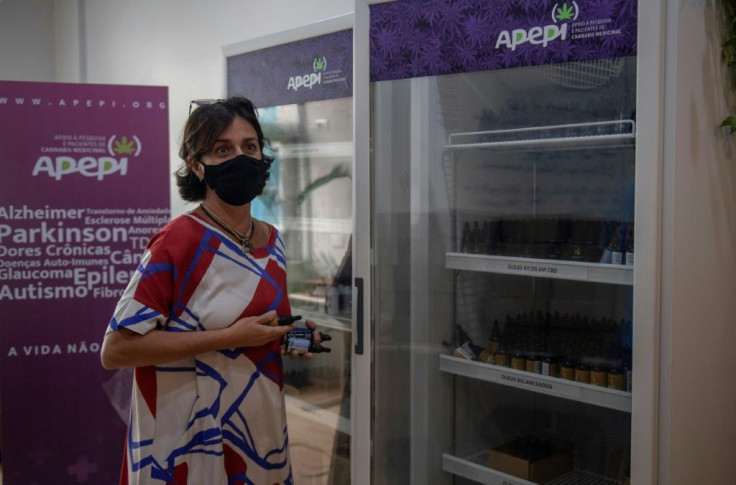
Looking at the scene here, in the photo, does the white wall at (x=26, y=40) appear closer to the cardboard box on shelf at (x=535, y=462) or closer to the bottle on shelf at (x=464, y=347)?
the bottle on shelf at (x=464, y=347)

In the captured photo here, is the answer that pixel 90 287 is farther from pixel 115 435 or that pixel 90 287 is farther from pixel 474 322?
pixel 474 322

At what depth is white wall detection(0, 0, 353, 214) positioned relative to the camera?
3668 mm

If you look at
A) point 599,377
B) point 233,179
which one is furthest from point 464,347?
point 233,179

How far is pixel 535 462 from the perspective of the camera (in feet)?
6.86

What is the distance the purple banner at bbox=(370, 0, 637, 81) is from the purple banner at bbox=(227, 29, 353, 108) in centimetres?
38

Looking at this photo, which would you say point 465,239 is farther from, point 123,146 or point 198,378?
point 123,146

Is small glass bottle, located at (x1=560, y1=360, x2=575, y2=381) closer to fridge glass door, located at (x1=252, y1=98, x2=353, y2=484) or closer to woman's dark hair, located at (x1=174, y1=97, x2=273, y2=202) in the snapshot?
fridge glass door, located at (x1=252, y1=98, x2=353, y2=484)

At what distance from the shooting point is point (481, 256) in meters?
2.05

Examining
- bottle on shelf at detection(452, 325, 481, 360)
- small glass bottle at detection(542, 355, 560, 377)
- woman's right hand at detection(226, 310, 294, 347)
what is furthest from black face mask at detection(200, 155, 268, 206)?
small glass bottle at detection(542, 355, 560, 377)

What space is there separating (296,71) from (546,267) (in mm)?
1272

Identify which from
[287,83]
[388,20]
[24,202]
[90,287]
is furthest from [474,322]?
[24,202]

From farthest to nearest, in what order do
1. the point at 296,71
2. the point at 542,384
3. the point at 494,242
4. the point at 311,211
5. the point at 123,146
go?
the point at 123,146, the point at 311,211, the point at 296,71, the point at 494,242, the point at 542,384

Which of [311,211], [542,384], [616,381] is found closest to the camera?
[616,381]

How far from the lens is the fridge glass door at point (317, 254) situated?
8.93ft
